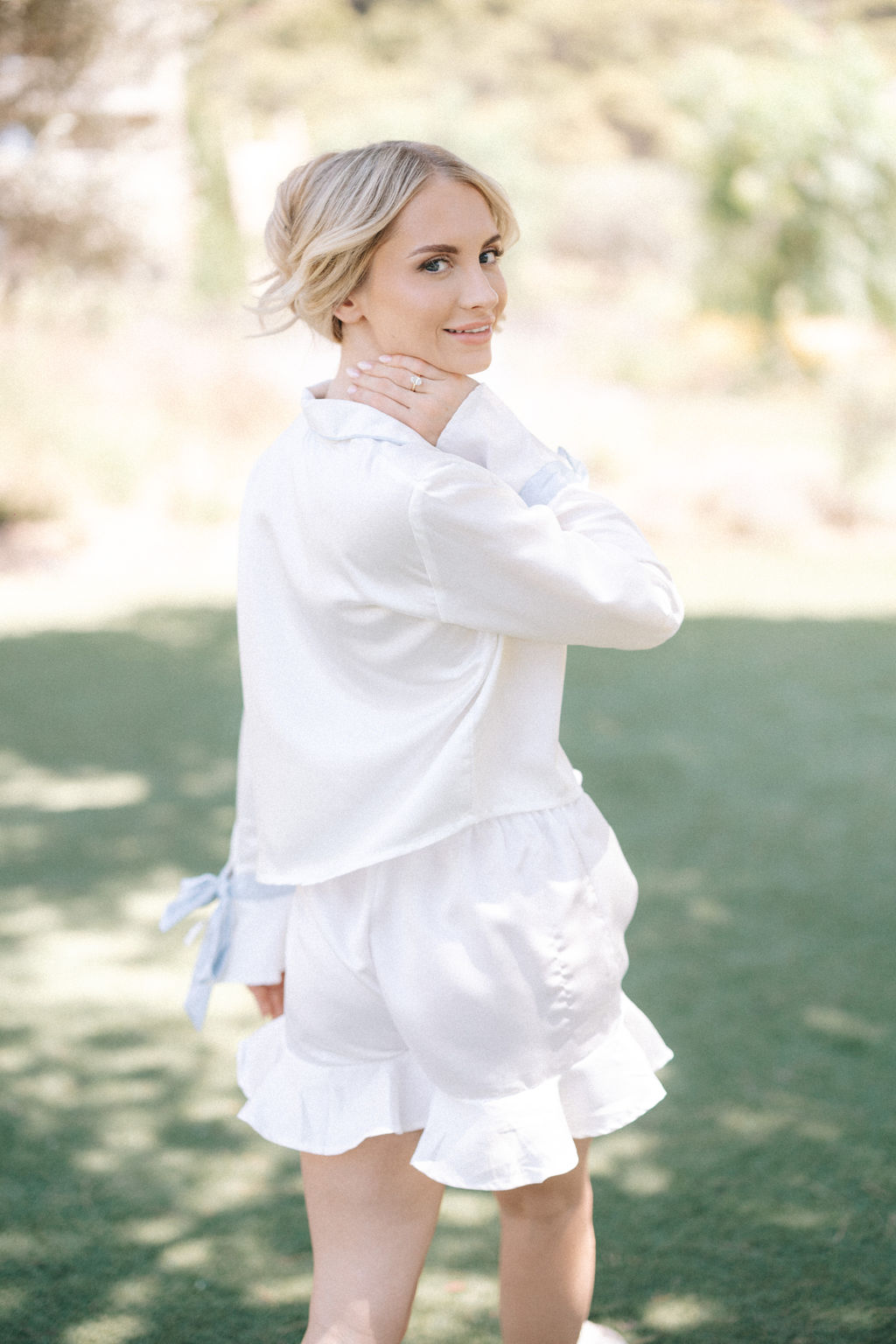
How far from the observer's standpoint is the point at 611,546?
5.33 feet

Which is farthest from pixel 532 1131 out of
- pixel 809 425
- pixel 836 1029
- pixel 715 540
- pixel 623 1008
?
pixel 809 425

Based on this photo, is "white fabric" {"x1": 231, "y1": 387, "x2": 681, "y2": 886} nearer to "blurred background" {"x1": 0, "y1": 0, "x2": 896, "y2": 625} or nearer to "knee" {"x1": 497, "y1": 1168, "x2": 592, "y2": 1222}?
"blurred background" {"x1": 0, "y1": 0, "x2": 896, "y2": 625}

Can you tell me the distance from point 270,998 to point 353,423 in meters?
0.89

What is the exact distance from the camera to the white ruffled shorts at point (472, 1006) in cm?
165

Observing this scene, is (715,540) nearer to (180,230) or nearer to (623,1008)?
(623,1008)

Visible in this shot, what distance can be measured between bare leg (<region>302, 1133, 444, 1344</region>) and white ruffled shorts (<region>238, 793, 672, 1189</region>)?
6 cm

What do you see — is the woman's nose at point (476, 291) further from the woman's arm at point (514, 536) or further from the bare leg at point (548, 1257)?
the bare leg at point (548, 1257)

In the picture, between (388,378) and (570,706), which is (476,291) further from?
(570,706)

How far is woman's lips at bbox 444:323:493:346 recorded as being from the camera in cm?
169

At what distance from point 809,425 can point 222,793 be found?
1283cm

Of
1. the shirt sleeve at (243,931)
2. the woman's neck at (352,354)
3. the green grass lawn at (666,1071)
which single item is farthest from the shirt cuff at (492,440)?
the green grass lawn at (666,1071)

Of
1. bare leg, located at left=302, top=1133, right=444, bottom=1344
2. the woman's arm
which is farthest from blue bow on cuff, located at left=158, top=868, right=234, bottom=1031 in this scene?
the woman's arm

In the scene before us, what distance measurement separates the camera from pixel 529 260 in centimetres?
3312


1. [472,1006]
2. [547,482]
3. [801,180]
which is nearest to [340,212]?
[547,482]
